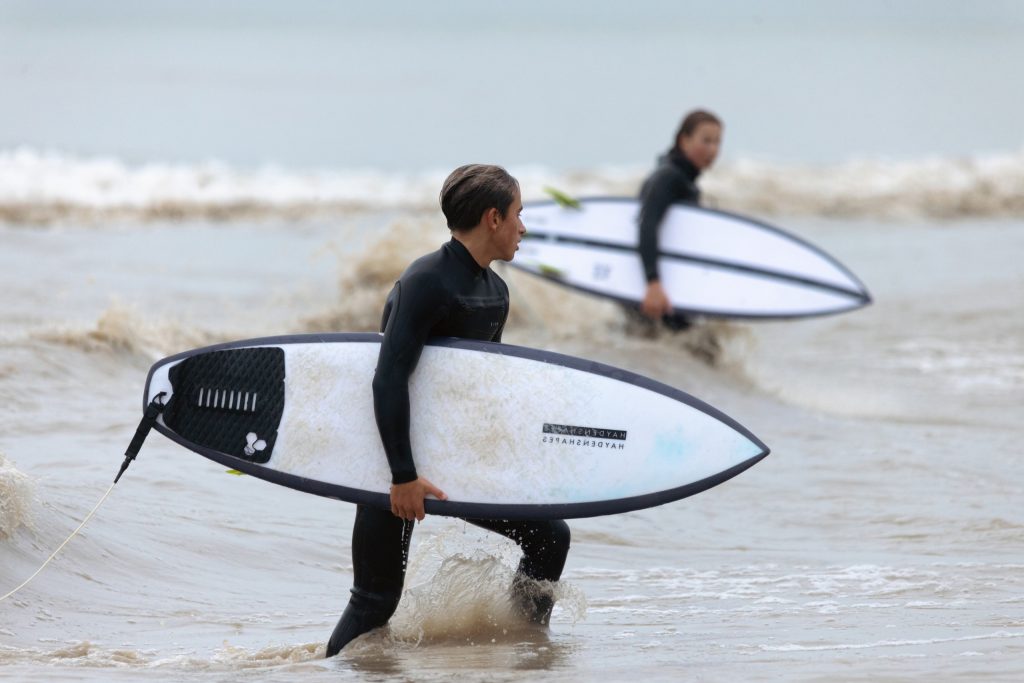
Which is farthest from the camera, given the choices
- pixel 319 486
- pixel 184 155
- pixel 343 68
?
pixel 343 68

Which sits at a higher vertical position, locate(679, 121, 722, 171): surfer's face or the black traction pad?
locate(679, 121, 722, 171): surfer's face

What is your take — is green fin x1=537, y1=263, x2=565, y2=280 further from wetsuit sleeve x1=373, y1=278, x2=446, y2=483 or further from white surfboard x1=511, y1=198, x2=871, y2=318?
wetsuit sleeve x1=373, y1=278, x2=446, y2=483

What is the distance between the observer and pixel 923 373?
963 centimetres

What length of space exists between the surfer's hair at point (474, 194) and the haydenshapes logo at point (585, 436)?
0.62 metres

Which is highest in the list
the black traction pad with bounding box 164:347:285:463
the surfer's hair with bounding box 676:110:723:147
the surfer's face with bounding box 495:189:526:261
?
the surfer's hair with bounding box 676:110:723:147

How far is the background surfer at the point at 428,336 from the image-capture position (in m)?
3.21

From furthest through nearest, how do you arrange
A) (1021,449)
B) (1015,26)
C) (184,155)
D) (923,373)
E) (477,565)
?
(1015,26), (184,155), (923,373), (1021,449), (477,565)

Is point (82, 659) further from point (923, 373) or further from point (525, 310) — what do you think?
point (923, 373)

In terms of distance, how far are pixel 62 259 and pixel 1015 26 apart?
4581 cm

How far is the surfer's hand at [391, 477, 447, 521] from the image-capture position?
10.7 feet

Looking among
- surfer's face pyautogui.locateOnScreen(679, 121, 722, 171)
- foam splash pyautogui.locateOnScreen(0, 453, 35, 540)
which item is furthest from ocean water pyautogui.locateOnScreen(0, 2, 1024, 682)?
surfer's face pyautogui.locateOnScreen(679, 121, 722, 171)

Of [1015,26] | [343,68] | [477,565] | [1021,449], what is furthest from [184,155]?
[1015,26]

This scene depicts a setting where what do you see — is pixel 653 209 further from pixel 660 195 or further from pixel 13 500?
pixel 13 500

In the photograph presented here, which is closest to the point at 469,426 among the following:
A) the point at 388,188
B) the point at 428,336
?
the point at 428,336
